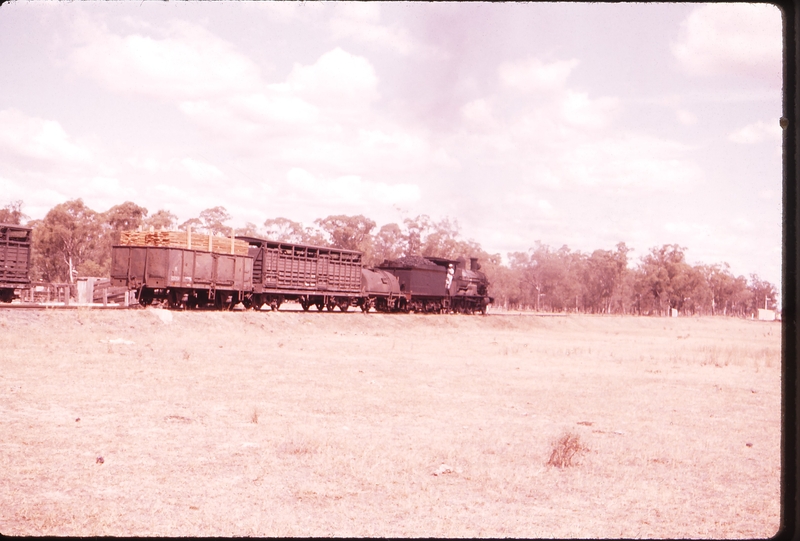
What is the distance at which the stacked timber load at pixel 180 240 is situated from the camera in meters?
29.6

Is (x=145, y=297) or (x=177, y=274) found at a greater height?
(x=177, y=274)

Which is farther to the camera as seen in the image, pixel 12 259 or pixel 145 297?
pixel 145 297

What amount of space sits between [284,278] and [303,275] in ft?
5.93

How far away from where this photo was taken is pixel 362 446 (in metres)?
10.1

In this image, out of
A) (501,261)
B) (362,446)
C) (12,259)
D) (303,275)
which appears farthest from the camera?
(501,261)

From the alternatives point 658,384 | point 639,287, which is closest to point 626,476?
point 658,384

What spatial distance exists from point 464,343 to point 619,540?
83.3 ft

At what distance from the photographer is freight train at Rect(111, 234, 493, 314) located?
1164 inches

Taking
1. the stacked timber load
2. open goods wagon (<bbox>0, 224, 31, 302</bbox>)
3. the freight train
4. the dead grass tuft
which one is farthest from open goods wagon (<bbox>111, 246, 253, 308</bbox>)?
the dead grass tuft

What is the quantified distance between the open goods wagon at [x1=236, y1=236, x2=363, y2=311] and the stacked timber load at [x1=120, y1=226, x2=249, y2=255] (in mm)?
2639

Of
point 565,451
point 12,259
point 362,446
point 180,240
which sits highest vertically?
point 180,240

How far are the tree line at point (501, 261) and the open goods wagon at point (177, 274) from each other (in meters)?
47.6

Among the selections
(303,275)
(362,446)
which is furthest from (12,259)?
(362,446)

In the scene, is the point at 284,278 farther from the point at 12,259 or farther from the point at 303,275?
the point at 12,259
